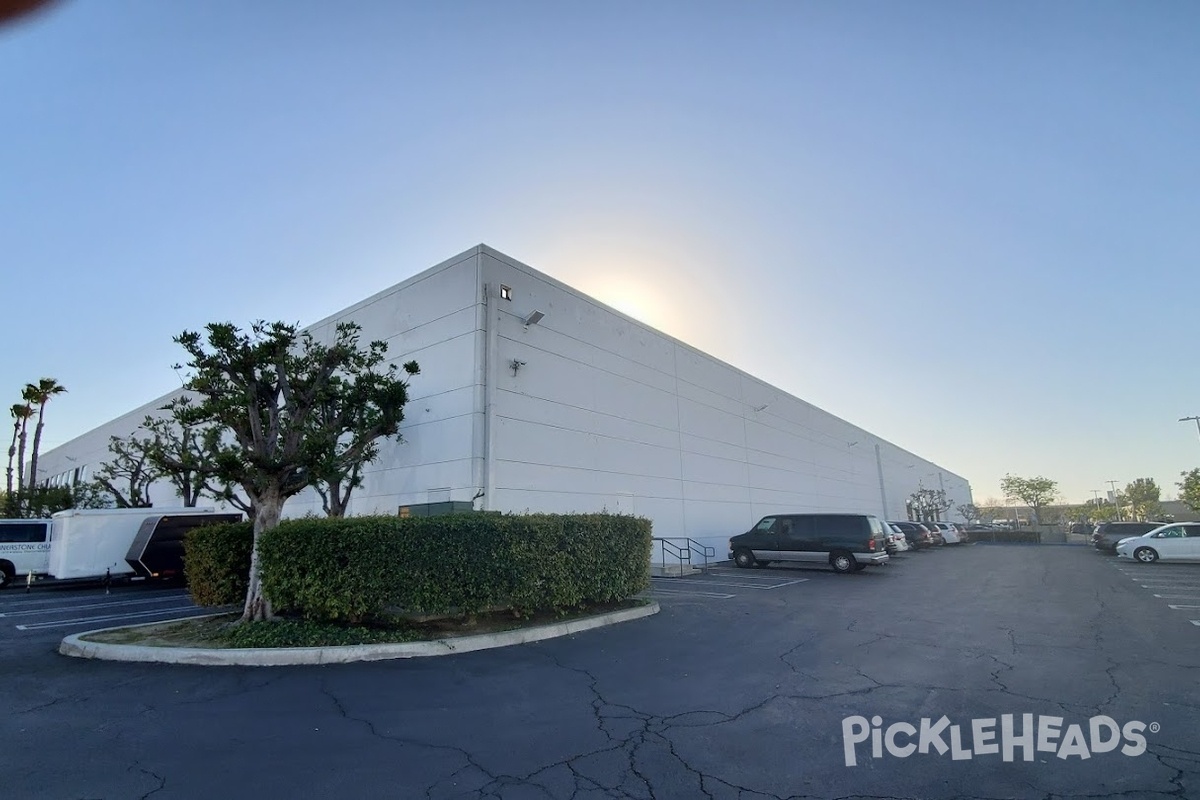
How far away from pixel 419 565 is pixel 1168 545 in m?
28.6

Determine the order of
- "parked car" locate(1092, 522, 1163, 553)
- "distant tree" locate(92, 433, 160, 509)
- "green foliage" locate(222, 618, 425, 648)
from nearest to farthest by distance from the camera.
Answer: "green foliage" locate(222, 618, 425, 648)
"distant tree" locate(92, 433, 160, 509)
"parked car" locate(1092, 522, 1163, 553)

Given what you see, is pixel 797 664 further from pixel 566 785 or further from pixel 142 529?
pixel 142 529

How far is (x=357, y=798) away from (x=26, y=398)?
45550 mm

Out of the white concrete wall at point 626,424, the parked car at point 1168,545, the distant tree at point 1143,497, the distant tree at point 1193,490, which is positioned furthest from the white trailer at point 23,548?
the distant tree at point 1143,497

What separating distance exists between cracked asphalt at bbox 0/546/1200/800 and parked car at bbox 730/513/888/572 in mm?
9958

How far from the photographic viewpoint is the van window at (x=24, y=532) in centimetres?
1962

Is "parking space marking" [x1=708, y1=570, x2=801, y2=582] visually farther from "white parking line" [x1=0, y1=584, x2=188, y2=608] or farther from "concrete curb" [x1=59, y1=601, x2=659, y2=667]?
"white parking line" [x1=0, y1=584, x2=188, y2=608]

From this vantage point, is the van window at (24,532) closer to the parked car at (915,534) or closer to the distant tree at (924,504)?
the parked car at (915,534)

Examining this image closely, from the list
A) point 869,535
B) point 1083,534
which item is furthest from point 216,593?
point 1083,534

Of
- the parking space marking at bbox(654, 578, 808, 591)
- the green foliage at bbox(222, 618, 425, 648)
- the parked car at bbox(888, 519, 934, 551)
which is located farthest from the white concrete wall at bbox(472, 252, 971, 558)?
the green foliage at bbox(222, 618, 425, 648)

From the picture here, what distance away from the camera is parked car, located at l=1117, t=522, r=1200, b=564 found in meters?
22.8

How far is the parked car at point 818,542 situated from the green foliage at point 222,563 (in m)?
16.5

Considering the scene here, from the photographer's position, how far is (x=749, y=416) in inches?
1217

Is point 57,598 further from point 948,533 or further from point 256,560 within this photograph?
point 948,533
